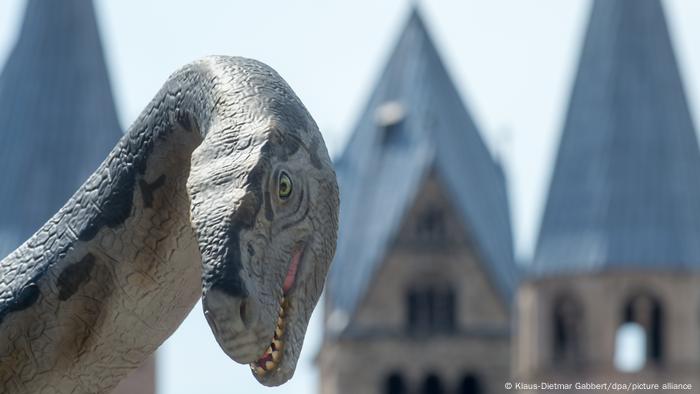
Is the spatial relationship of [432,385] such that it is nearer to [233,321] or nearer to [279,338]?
[279,338]

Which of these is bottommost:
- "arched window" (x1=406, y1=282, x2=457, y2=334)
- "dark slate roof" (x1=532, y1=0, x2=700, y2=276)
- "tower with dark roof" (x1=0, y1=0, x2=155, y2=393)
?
"arched window" (x1=406, y1=282, x2=457, y2=334)

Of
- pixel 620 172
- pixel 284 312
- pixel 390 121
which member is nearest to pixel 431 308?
pixel 390 121

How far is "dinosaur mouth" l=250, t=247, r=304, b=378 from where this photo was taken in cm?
392

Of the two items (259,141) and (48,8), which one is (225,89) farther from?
(48,8)

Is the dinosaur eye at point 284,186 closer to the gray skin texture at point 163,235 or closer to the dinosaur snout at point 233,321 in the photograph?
the gray skin texture at point 163,235

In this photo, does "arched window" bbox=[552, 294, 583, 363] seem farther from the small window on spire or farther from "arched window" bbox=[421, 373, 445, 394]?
the small window on spire

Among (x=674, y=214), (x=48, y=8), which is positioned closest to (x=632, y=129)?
(x=674, y=214)

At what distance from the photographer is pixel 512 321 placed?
43.2 metres

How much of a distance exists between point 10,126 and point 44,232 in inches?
1249

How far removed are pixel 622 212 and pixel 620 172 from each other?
0.55m

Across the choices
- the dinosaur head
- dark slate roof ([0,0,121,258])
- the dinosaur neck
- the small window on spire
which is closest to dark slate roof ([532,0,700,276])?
the small window on spire

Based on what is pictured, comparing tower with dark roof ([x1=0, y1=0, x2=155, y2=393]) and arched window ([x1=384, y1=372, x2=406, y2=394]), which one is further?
arched window ([x1=384, y1=372, x2=406, y2=394])

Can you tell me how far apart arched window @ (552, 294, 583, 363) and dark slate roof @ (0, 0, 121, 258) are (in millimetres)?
8142

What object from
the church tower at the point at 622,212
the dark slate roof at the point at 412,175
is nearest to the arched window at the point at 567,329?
the church tower at the point at 622,212
